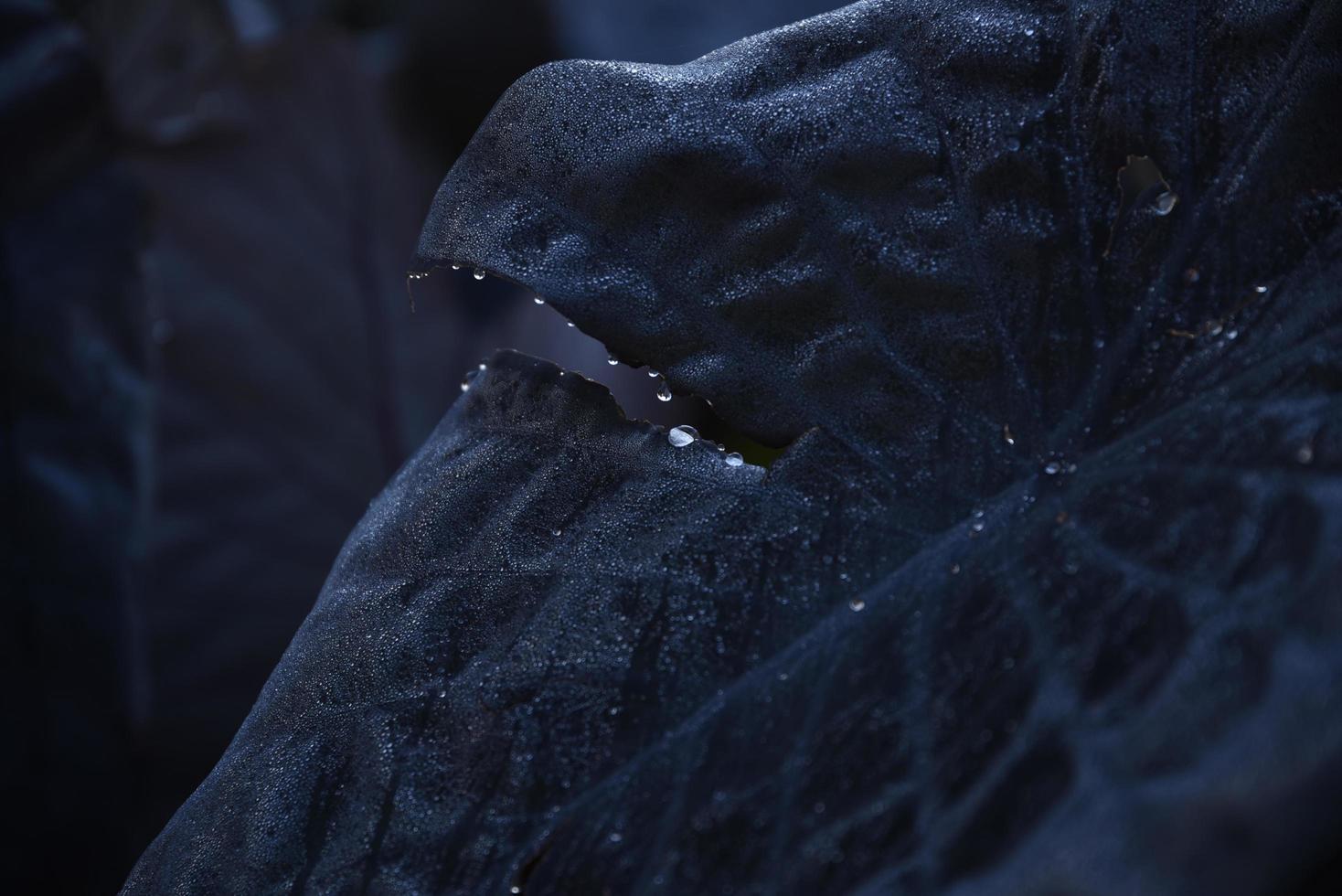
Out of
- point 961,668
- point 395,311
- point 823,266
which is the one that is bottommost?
point 395,311

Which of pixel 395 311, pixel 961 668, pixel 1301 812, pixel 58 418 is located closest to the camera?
pixel 1301 812

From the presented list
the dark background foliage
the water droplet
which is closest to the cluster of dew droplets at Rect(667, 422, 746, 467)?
the water droplet

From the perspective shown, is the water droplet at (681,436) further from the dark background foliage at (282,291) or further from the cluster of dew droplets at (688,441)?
the dark background foliage at (282,291)

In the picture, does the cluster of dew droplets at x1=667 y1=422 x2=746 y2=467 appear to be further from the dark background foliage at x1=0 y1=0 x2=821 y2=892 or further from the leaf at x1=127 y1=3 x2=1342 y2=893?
the dark background foliage at x1=0 y1=0 x2=821 y2=892

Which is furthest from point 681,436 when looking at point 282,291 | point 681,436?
point 282,291

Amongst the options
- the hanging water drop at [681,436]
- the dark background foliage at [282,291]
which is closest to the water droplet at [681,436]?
the hanging water drop at [681,436]

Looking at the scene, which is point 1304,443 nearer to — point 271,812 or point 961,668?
point 961,668

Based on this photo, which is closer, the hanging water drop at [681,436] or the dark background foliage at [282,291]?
the hanging water drop at [681,436]

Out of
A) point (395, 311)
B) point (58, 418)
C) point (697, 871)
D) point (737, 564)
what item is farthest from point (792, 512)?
point (395, 311)
